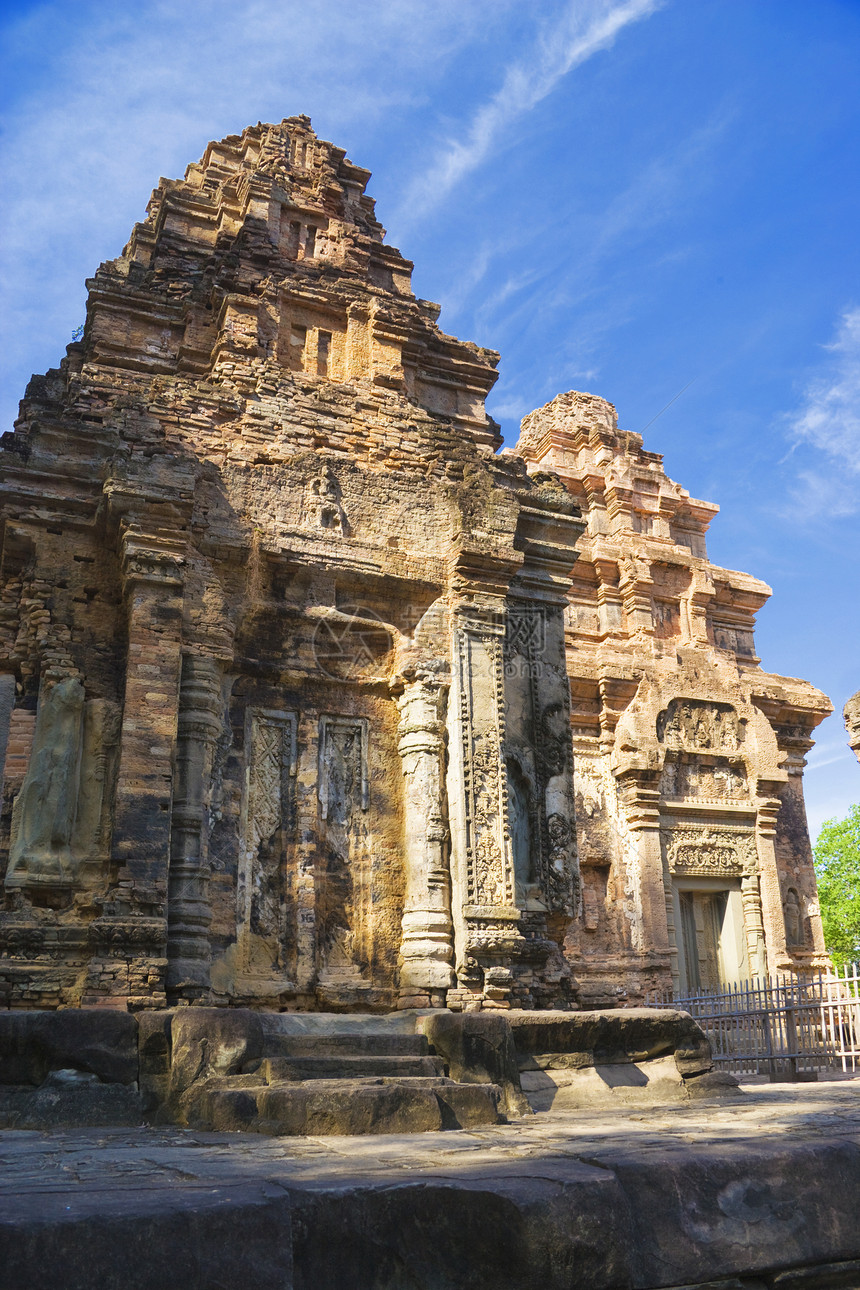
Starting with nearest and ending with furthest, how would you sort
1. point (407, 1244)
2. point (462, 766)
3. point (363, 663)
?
point (407, 1244)
point (462, 766)
point (363, 663)

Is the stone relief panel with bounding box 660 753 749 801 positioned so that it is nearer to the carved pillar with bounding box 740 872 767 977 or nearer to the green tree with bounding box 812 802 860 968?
the carved pillar with bounding box 740 872 767 977

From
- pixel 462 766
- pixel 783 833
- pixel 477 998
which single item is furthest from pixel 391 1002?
pixel 783 833

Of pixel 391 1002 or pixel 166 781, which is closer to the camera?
pixel 166 781

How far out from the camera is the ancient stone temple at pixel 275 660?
27.3 feet

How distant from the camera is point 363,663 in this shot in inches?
401

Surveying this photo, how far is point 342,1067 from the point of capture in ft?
22.3

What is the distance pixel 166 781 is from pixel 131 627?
131 cm

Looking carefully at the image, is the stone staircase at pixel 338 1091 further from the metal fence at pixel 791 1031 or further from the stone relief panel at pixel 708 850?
the stone relief panel at pixel 708 850

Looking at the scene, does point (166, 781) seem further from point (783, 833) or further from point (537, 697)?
point (783, 833)

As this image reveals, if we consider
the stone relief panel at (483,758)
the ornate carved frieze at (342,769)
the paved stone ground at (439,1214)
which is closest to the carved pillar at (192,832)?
the ornate carved frieze at (342,769)

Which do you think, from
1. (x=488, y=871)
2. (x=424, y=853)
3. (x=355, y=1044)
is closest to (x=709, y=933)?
(x=488, y=871)

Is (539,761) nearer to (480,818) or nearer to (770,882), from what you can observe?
(480,818)

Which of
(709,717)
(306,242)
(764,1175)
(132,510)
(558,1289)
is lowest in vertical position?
(558,1289)

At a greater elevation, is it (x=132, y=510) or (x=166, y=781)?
(x=132, y=510)
